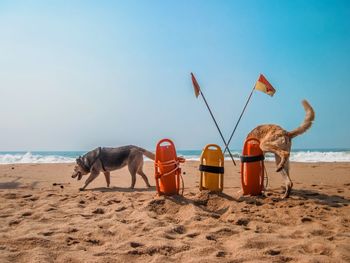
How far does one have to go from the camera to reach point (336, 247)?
3.23 metres

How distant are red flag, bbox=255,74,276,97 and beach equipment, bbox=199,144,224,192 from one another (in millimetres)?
3372

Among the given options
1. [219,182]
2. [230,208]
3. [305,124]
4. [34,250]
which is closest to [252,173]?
[219,182]

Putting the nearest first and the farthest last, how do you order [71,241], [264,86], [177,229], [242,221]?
[71,241], [177,229], [242,221], [264,86]

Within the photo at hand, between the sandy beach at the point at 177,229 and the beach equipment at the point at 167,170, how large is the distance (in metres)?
0.35

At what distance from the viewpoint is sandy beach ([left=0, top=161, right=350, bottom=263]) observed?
124 inches

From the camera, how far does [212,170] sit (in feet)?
19.8

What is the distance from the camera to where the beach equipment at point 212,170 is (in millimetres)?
6043

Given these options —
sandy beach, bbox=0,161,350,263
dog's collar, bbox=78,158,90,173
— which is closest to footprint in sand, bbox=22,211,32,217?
sandy beach, bbox=0,161,350,263

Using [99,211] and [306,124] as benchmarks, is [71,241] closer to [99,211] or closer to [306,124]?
[99,211]

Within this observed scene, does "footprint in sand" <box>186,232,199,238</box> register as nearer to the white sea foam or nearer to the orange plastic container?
the orange plastic container

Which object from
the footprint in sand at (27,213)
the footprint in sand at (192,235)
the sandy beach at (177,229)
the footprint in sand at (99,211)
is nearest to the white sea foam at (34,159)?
the sandy beach at (177,229)

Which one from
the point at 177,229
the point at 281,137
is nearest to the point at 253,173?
the point at 281,137

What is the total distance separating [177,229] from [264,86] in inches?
231

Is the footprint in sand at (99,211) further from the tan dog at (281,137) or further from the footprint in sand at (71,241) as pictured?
the tan dog at (281,137)
